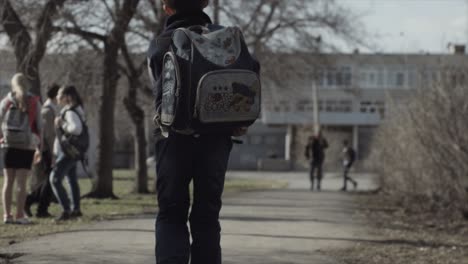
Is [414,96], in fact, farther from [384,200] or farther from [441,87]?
[384,200]

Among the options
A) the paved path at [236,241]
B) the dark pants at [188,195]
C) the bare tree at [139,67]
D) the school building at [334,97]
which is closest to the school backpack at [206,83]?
the dark pants at [188,195]

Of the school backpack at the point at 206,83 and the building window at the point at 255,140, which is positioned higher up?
the building window at the point at 255,140

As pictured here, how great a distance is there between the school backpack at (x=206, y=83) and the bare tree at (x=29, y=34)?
9.35 metres

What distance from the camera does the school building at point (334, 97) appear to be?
702 inches

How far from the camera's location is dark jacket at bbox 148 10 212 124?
4.83 m

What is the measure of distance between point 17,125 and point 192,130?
5202 millimetres

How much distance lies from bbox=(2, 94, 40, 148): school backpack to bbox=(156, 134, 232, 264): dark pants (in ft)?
15.9

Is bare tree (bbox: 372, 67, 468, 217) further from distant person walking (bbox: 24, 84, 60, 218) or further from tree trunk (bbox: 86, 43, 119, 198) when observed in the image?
distant person walking (bbox: 24, 84, 60, 218)

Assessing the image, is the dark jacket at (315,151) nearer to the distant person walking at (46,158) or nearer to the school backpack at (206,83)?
the distant person walking at (46,158)

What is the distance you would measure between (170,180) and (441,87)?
30.8 feet

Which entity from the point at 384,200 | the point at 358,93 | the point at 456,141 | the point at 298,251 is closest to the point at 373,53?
the point at 358,93

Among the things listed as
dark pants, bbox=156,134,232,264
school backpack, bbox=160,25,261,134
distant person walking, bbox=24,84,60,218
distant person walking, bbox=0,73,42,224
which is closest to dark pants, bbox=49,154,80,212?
distant person walking, bbox=24,84,60,218

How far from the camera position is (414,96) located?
1603cm

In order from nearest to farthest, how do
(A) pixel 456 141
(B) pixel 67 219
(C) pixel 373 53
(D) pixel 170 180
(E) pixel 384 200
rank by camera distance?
(D) pixel 170 180 → (B) pixel 67 219 → (A) pixel 456 141 → (E) pixel 384 200 → (C) pixel 373 53
